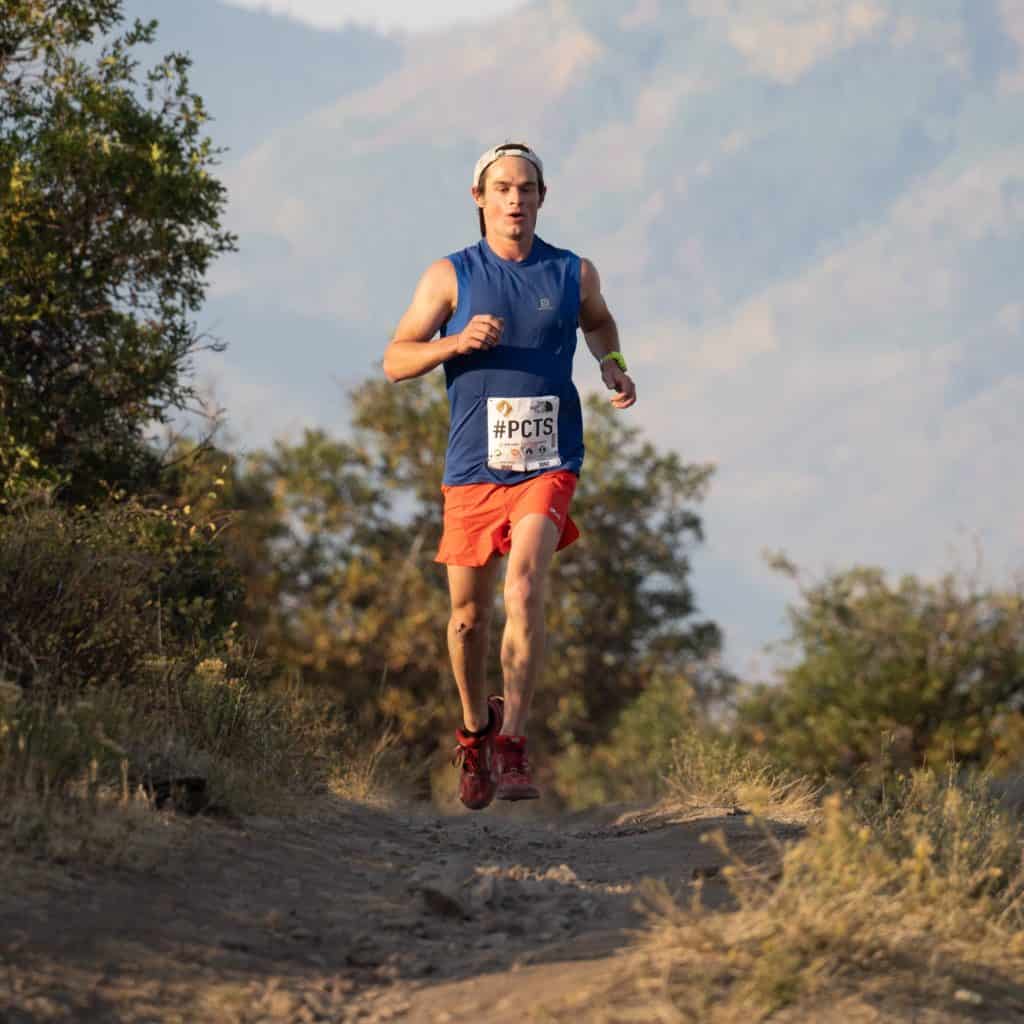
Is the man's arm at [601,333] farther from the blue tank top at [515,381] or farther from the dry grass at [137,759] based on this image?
the dry grass at [137,759]

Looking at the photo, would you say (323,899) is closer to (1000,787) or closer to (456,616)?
(456,616)

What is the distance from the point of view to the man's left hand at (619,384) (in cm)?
669

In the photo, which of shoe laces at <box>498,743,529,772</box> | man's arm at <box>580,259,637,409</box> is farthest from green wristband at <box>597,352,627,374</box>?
shoe laces at <box>498,743,529,772</box>

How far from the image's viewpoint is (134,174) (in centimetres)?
994

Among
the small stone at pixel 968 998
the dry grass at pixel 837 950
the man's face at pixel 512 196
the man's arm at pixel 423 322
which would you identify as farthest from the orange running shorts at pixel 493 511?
the small stone at pixel 968 998

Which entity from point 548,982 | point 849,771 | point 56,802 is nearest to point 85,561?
point 56,802

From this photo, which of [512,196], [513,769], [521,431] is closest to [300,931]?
[513,769]

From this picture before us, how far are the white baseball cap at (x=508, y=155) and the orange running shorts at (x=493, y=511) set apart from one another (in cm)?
136

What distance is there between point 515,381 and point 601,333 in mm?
757

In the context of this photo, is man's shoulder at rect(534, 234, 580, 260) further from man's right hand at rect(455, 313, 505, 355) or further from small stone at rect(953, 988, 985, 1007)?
small stone at rect(953, 988, 985, 1007)

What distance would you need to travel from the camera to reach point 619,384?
676 centimetres

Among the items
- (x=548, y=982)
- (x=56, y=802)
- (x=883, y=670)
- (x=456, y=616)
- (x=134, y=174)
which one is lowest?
(x=548, y=982)

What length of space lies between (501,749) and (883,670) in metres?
14.7

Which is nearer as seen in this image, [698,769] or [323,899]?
[323,899]
